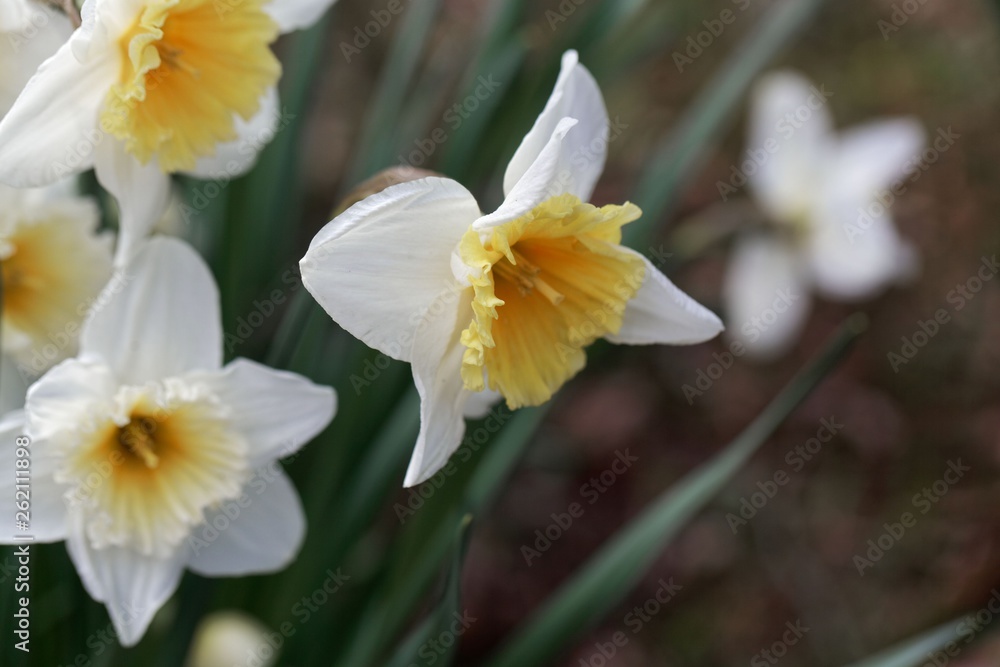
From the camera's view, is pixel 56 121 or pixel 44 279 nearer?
pixel 56 121

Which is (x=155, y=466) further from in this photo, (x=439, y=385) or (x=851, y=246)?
(x=851, y=246)

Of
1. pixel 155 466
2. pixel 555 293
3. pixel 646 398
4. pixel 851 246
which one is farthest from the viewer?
pixel 646 398

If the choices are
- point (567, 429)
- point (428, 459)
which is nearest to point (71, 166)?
point (428, 459)

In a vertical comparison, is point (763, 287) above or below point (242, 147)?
below

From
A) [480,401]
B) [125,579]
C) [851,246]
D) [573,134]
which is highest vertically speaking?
[573,134]

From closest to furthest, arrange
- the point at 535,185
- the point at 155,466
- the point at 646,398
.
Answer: the point at 535,185
the point at 155,466
the point at 646,398

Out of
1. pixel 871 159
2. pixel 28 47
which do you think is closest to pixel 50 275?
pixel 28 47

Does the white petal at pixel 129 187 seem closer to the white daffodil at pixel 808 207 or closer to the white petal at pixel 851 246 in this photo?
the white daffodil at pixel 808 207
